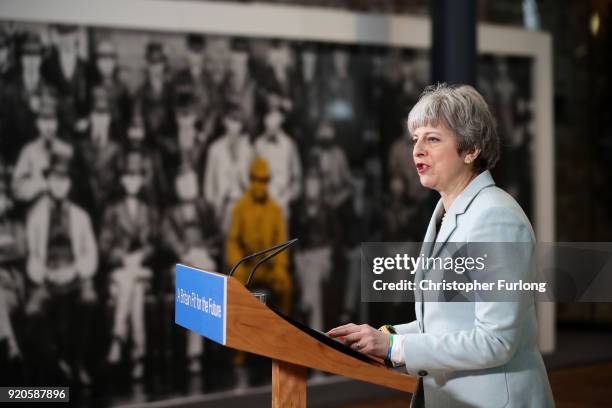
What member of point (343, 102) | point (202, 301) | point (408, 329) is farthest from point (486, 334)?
point (343, 102)

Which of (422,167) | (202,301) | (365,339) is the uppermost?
(422,167)

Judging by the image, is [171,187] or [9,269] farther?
[171,187]

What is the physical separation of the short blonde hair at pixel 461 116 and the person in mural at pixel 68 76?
3830mm

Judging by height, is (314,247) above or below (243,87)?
below

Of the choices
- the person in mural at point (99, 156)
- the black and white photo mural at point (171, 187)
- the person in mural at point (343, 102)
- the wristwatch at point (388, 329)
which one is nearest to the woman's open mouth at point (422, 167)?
the wristwatch at point (388, 329)

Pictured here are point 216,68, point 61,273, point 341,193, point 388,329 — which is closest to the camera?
point 388,329

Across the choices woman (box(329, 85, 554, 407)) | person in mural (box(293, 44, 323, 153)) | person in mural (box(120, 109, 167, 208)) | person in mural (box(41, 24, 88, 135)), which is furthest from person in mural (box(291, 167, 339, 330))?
woman (box(329, 85, 554, 407))

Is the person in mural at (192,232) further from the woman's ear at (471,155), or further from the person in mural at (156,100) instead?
the woman's ear at (471,155)

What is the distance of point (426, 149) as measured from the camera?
2.03 metres

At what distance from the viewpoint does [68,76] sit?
5.41 m

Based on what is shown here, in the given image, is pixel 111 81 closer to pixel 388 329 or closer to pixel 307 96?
pixel 307 96

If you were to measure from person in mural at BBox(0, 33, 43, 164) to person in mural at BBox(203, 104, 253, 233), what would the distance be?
4.01 ft

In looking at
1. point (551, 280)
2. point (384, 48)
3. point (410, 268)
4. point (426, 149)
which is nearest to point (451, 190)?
point (426, 149)

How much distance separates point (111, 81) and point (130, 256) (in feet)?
3.90
